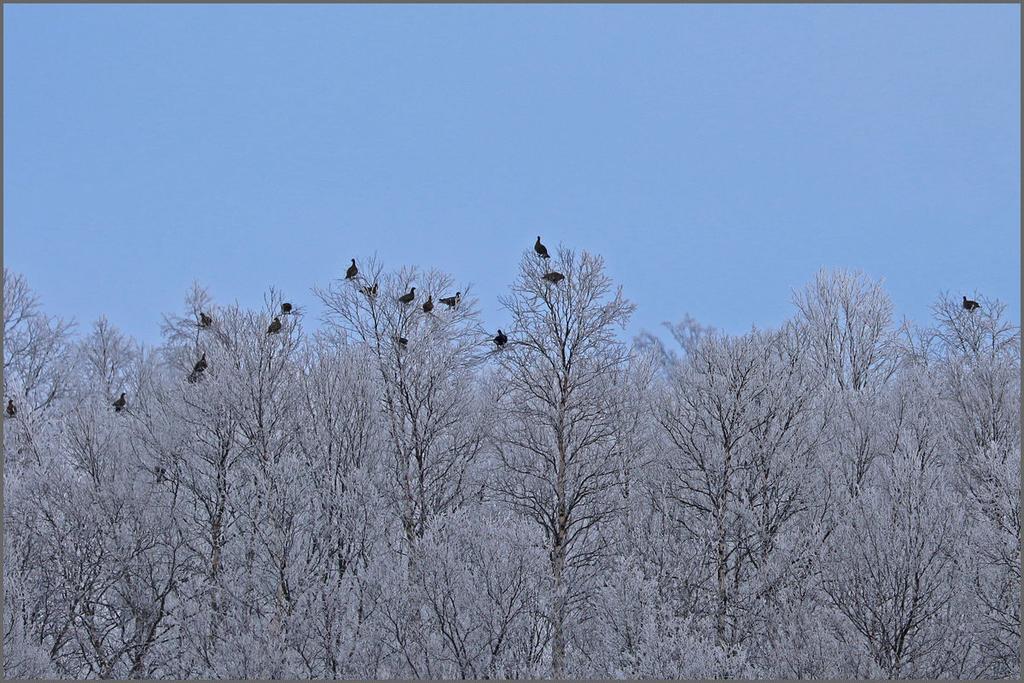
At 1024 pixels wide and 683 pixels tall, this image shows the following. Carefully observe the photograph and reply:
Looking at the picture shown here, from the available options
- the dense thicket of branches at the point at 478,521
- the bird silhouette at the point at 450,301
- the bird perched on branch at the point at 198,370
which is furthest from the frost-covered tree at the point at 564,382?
the bird perched on branch at the point at 198,370

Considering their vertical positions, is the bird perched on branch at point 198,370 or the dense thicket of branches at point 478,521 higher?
the bird perched on branch at point 198,370

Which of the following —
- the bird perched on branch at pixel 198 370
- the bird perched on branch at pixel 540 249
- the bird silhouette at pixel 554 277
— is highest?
the bird perched on branch at pixel 540 249

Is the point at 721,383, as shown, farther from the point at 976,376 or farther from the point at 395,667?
the point at 976,376

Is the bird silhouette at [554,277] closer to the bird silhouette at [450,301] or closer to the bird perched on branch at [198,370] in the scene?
the bird silhouette at [450,301]

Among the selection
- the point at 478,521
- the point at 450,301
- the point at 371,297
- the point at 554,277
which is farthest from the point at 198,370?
the point at 554,277

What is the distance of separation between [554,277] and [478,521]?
7129 millimetres

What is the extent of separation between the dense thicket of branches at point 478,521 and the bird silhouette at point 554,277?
227mm

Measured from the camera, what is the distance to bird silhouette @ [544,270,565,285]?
27.4 metres

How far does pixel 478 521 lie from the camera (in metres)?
26.8

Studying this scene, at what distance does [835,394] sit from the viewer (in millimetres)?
39844

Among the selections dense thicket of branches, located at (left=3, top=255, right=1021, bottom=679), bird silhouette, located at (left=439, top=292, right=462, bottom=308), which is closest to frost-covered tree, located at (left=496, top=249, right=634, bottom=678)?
dense thicket of branches, located at (left=3, top=255, right=1021, bottom=679)

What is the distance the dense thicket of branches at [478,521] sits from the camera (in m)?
24.0

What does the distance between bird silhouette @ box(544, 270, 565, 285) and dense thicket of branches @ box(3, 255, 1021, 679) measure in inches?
8.9

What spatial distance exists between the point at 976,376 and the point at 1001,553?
12.5 m
